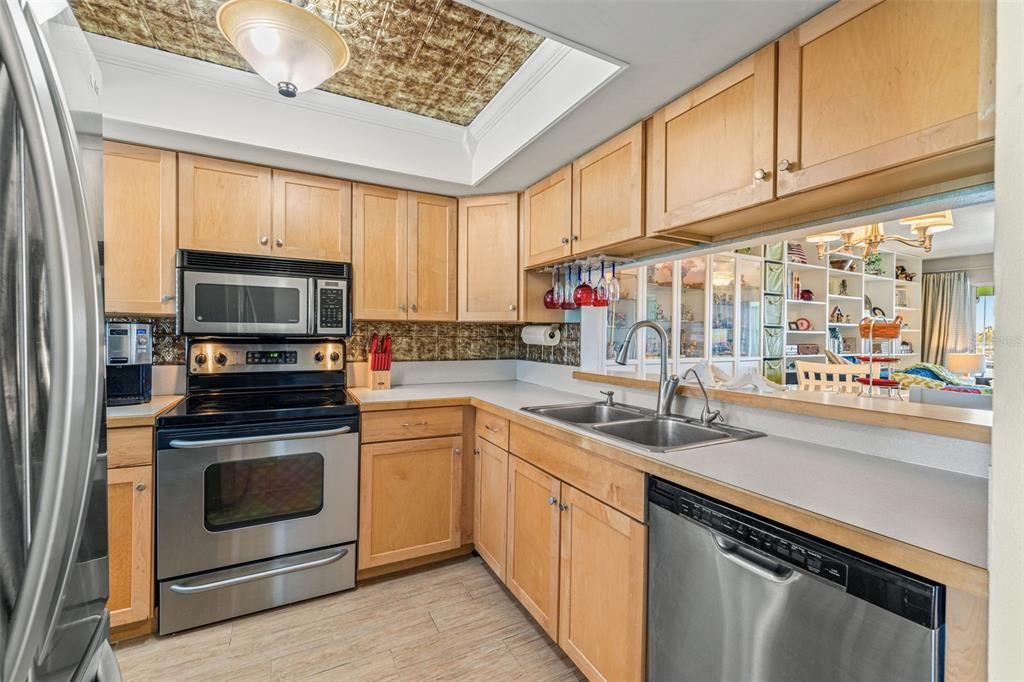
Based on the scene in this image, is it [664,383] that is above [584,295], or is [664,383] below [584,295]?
below

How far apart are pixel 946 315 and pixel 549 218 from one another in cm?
445

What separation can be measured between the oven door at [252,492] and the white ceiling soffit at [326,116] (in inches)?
51.2

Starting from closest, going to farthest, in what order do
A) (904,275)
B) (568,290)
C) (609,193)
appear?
(609,193)
(568,290)
(904,275)

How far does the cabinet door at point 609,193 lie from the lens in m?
1.80

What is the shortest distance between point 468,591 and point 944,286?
5300 mm

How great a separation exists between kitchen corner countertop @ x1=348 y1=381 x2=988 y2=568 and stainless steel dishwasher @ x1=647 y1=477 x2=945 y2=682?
67mm

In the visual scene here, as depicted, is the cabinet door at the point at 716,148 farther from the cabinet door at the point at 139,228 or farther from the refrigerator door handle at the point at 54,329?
the cabinet door at the point at 139,228

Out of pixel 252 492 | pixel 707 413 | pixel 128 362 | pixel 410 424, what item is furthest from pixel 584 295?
pixel 128 362

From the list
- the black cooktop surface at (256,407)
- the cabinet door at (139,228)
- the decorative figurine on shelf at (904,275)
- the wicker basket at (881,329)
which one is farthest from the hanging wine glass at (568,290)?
the decorative figurine on shelf at (904,275)

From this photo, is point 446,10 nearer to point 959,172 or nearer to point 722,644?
point 959,172

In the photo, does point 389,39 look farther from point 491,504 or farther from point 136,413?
point 491,504

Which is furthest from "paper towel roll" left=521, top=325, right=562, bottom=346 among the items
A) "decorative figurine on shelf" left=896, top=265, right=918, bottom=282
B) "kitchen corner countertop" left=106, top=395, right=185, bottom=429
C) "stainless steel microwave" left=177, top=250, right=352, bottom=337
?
"decorative figurine on shelf" left=896, top=265, right=918, bottom=282

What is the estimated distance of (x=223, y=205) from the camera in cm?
225

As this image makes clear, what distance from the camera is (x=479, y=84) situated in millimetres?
2070
